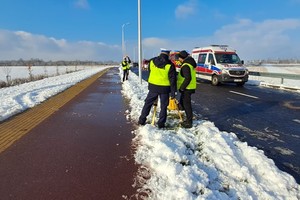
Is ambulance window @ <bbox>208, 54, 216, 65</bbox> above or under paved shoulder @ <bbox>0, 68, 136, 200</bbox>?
above

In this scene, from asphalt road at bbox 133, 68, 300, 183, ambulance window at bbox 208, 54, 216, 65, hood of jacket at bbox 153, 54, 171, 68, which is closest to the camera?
asphalt road at bbox 133, 68, 300, 183

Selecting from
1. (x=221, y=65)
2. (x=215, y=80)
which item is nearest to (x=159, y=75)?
(x=221, y=65)

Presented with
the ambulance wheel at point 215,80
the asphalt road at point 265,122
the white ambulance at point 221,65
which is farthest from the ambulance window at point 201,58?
the asphalt road at point 265,122

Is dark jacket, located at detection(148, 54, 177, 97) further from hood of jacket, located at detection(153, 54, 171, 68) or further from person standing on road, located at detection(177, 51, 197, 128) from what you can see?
person standing on road, located at detection(177, 51, 197, 128)

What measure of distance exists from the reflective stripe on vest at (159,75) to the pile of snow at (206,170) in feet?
4.10

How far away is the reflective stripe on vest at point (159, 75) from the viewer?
6699 mm

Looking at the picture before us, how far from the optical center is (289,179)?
13.9ft

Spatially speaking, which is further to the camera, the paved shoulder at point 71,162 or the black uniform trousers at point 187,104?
the black uniform trousers at point 187,104

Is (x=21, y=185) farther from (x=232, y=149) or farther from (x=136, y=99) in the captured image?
(x=136, y=99)

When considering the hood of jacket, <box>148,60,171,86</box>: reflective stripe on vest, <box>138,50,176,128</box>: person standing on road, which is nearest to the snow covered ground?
<box>138,50,176,128</box>: person standing on road

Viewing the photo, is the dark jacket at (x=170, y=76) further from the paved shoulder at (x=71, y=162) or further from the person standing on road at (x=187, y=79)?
the paved shoulder at (x=71, y=162)

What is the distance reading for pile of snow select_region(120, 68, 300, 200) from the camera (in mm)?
3826

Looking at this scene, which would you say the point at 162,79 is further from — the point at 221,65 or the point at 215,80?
the point at 215,80

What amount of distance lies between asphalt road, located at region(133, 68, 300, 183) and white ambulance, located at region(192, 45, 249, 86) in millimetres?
6432
